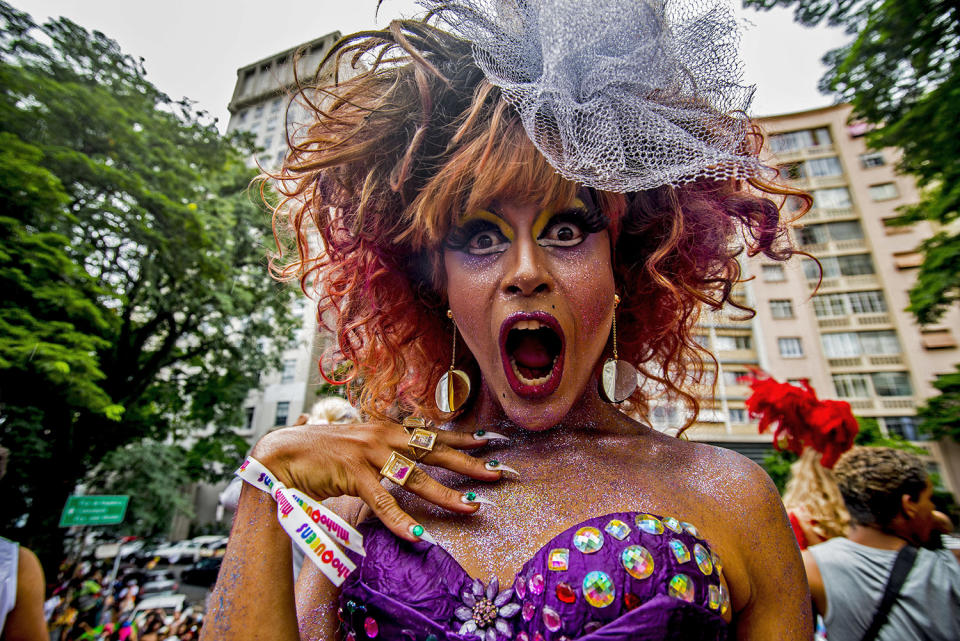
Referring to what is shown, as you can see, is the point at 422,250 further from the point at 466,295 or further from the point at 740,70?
the point at 740,70

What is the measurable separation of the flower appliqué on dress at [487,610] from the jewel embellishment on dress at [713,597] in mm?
426

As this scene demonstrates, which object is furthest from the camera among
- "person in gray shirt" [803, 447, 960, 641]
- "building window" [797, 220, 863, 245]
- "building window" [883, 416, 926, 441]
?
"building window" [797, 220, 863, 245]

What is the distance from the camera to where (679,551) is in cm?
110

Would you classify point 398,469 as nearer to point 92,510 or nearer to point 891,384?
point 92,510

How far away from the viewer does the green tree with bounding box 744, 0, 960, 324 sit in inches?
187

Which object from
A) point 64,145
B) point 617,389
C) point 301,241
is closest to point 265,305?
point 64,145

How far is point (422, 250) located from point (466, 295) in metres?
0.38

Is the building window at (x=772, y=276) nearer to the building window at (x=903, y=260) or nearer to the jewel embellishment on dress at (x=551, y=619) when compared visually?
the building window at (x=903, y=260)

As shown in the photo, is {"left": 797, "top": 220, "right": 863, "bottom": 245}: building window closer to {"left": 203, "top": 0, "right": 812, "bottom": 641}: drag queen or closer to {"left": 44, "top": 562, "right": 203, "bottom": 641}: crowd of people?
{"left": 203, "top": 0, "right": 812, "bottom": 641}: drag queen

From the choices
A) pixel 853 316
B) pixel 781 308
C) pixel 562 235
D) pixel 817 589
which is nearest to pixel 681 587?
pixel 562 235

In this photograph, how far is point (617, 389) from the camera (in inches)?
61.1

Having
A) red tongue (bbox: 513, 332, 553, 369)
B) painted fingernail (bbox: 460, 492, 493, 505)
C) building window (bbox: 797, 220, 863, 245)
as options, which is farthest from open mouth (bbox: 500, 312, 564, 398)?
building window (bbox: 797, 220, 863, 245)

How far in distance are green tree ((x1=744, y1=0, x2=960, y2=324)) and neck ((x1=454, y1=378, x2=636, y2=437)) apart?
5.79m

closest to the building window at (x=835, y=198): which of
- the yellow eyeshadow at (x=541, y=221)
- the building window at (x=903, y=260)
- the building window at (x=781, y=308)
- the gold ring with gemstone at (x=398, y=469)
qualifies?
the building window at (x=903, y=260)
